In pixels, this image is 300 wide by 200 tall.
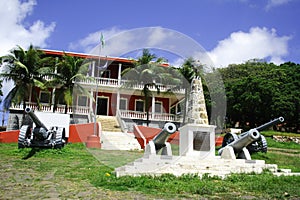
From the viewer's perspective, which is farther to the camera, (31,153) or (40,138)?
(40,138)

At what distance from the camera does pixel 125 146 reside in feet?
58.1

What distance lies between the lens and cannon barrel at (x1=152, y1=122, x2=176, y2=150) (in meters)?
9.24

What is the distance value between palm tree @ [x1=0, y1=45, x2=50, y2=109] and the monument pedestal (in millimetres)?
14719

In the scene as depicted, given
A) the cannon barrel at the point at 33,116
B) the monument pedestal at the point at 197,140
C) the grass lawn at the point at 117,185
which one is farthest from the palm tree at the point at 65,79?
the monument pedestal at the point at 197,140

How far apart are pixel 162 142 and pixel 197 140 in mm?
1424

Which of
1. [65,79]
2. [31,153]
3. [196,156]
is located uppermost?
[65,79]

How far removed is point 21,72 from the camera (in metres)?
22.8

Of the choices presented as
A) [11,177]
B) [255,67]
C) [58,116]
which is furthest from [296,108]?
[11,177]

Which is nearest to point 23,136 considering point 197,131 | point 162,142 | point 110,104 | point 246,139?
point 162,142

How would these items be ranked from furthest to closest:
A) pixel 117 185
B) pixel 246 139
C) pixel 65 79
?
pixel 65 79
pixel 246 139
pixel 117 185

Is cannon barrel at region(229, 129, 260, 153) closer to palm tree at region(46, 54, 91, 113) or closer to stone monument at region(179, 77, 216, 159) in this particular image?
stone monument at region(179, 77, 216, 159)

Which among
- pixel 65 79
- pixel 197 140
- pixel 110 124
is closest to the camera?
pixel 197 140

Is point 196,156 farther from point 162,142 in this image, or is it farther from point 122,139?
point 122,139

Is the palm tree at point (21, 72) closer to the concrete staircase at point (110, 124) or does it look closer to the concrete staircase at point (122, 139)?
the concrete staircase at point (110, 124)
